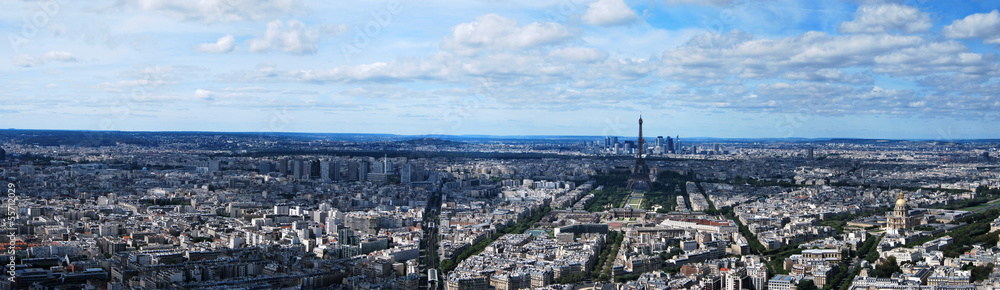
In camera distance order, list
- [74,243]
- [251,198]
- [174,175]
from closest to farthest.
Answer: [74,243], [251,198], [174,175]

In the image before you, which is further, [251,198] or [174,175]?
[174,175]

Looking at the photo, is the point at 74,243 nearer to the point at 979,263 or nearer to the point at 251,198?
the point at 251,198

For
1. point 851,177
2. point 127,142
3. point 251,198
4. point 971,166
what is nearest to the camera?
point 251,198

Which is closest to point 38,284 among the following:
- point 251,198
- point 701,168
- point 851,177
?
point 251,198

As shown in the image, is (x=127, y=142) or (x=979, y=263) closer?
(x=979, y=263)

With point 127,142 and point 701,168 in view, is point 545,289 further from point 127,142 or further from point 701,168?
point 127,142

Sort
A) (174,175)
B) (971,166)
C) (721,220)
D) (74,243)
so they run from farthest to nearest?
(971,166) → (174,175) → (721,220) → (74,243)

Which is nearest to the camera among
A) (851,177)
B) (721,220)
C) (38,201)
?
(721,220)

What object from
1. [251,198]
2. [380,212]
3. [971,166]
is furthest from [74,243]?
[971,166]
